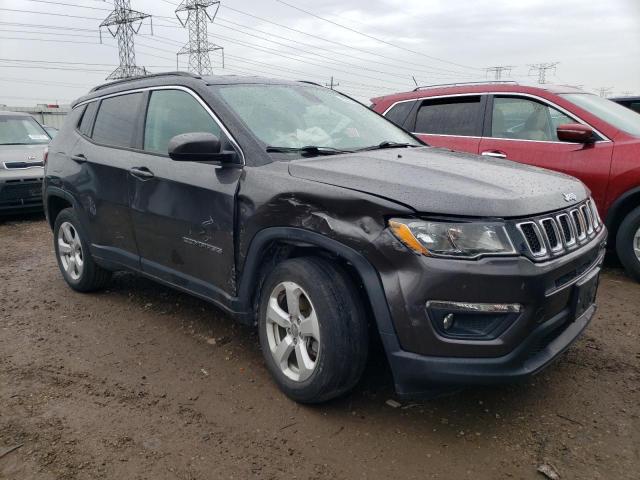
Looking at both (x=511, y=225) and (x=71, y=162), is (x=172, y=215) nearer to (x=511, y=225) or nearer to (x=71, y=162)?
(x=71, y=162)

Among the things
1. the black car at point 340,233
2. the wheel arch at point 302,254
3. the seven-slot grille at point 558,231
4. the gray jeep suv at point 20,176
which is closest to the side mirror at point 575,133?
the black car at point 340,233

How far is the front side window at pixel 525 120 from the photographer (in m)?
5.28

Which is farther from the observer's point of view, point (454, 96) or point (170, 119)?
point (454, 96)

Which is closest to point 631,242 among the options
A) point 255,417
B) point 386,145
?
point 386,145

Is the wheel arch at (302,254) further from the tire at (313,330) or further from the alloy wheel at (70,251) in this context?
the alloy wheel at (70,251)

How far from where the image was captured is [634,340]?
368 cm

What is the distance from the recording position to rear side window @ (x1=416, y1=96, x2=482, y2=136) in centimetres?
578

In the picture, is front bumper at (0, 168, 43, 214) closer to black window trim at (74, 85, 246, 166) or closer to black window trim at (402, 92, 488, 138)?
black window trim at (74, 85, 246, 166)

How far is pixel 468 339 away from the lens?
92.9 inches

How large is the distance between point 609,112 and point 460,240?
13.0ft

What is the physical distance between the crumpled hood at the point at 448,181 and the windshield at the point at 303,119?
11.8 inches

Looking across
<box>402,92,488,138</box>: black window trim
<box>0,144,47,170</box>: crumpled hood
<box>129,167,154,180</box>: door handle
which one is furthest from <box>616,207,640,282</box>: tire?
<box>0,144,47,170</box>: crumpled hood

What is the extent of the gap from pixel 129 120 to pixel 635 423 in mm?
3711

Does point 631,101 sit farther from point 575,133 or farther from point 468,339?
point 468,339
